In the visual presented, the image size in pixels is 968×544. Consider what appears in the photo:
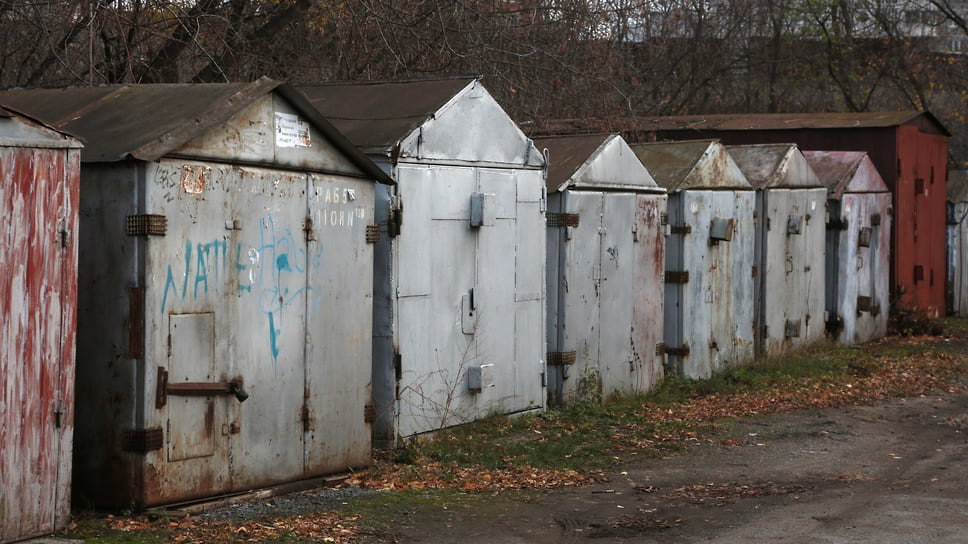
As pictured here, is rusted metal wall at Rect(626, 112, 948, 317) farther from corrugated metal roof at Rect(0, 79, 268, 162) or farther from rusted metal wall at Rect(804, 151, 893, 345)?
corrugated metal roof at Rect(0, 79, 268, 162)

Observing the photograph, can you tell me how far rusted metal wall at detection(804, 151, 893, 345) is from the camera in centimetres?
1559

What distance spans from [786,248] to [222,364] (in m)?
9.55

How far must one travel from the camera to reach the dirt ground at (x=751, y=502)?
19.9ft

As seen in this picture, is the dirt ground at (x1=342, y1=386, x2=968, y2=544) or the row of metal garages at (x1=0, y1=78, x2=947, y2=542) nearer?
the row of metal garages at (x1=0, y1=78, x2=947, y2=542)

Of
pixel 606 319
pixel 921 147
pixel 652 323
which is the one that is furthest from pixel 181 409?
pixel 921 147

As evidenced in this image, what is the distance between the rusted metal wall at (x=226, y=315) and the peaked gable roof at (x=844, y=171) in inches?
383

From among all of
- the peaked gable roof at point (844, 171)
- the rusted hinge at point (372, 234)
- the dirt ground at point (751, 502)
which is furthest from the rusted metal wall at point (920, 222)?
the rusted hinge at point (372, 234)

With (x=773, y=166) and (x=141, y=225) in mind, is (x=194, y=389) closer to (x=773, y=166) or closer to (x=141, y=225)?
(x=141, y=225)

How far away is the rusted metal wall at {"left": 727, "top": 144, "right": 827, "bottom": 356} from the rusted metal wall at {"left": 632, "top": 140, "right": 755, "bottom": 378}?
1.52ft

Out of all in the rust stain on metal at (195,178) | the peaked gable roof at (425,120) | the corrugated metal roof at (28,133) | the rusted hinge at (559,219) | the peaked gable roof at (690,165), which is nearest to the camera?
the corrugated metal roof at (28,133)

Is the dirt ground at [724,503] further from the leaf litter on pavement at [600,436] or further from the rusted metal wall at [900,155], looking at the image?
the rusted metal wall at [900,155]

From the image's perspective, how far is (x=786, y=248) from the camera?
14.3 meters

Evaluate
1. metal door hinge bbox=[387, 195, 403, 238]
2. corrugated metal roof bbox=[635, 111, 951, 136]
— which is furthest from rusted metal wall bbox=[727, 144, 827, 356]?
metal door hinge bbox=[387, 195, 403, 238]

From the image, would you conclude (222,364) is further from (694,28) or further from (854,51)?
(854,51)
